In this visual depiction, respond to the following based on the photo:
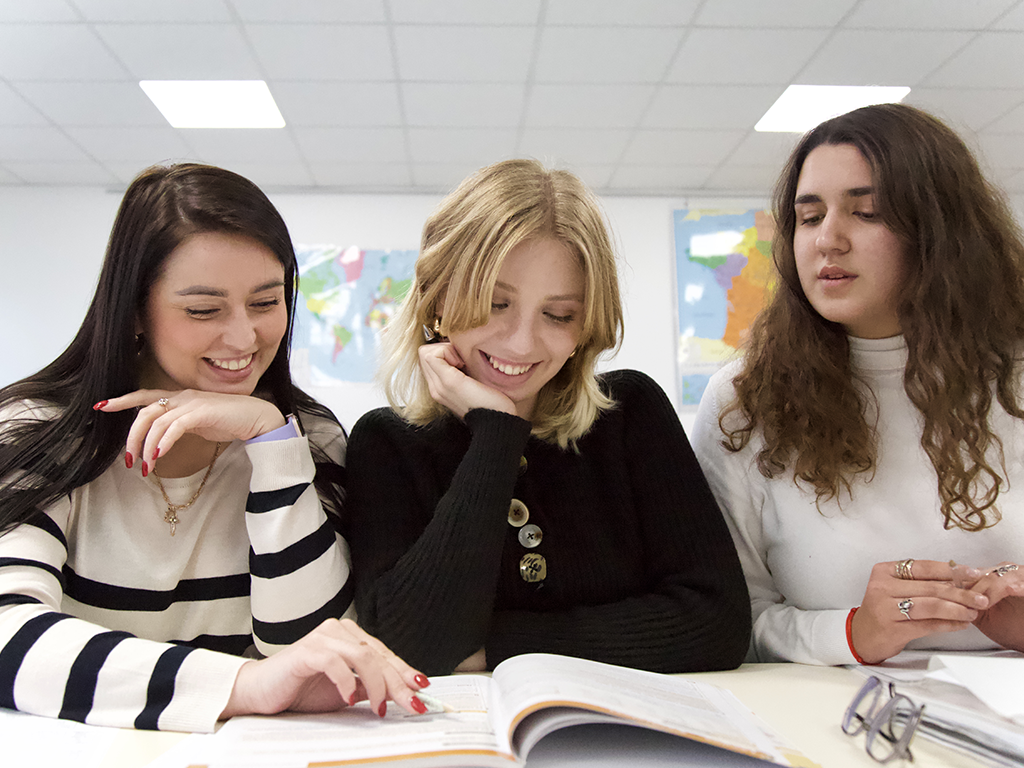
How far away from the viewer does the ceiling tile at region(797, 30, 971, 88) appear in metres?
3.24

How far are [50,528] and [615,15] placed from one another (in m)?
3.01

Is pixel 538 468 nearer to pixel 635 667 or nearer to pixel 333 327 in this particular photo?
pixel 635 667

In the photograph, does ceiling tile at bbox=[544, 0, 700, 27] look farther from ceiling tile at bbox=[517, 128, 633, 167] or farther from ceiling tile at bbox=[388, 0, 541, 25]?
ceiling tile at bbox=[517, 128, 633, 167]

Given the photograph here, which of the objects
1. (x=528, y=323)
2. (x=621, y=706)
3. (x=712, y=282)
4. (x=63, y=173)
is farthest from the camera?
(x=712, y=282)

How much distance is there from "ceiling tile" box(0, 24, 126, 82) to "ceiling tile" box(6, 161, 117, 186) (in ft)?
3.36

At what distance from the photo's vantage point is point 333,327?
4633 mm

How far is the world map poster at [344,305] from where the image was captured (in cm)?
462

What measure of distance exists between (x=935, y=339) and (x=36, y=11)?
3.62 meters

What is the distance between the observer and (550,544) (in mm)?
1039

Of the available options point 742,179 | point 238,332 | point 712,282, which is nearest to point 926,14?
point 742,179

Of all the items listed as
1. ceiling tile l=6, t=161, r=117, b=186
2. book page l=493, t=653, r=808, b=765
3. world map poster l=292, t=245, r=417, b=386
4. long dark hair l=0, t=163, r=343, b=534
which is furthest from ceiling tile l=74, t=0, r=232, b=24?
book page l=493, t=653, r=808, b=765

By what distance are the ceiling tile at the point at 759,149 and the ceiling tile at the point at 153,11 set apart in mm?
2893

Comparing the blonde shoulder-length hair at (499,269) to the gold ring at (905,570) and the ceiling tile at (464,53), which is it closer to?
the gold ring at (905,570)

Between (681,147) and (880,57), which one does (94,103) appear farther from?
(880,57)
